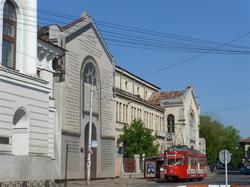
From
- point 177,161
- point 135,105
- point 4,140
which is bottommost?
point 177,161

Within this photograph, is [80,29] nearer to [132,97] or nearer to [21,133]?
[132,97]

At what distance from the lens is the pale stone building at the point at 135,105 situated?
186 feet

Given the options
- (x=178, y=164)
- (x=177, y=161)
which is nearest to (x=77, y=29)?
(x=177, y=161)

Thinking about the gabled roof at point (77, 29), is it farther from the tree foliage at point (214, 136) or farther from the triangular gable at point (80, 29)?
the tree foliage at point (214, 136)

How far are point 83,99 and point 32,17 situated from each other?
16.5 m

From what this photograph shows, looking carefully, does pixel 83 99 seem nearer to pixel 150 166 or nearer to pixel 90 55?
pixel 90 55

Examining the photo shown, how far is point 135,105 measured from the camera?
205 feet

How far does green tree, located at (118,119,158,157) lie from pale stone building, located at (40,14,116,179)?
4.71 metres

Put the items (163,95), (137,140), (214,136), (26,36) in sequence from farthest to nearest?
(214,136)
(163,95)
(137,140)
(26,36)

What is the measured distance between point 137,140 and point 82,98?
13796mm

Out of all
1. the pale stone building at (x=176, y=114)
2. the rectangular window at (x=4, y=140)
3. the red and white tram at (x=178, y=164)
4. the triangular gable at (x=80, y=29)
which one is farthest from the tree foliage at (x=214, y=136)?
the rectangular window at (x=4, y=140)

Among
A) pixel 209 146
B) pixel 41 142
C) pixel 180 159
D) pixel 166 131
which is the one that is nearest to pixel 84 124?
pixel 180 159

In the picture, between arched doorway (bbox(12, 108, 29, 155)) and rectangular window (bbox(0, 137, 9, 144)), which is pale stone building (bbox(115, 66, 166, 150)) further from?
rectangular window (bbox(0, 137, 9, 144))

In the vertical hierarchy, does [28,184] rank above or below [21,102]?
below
